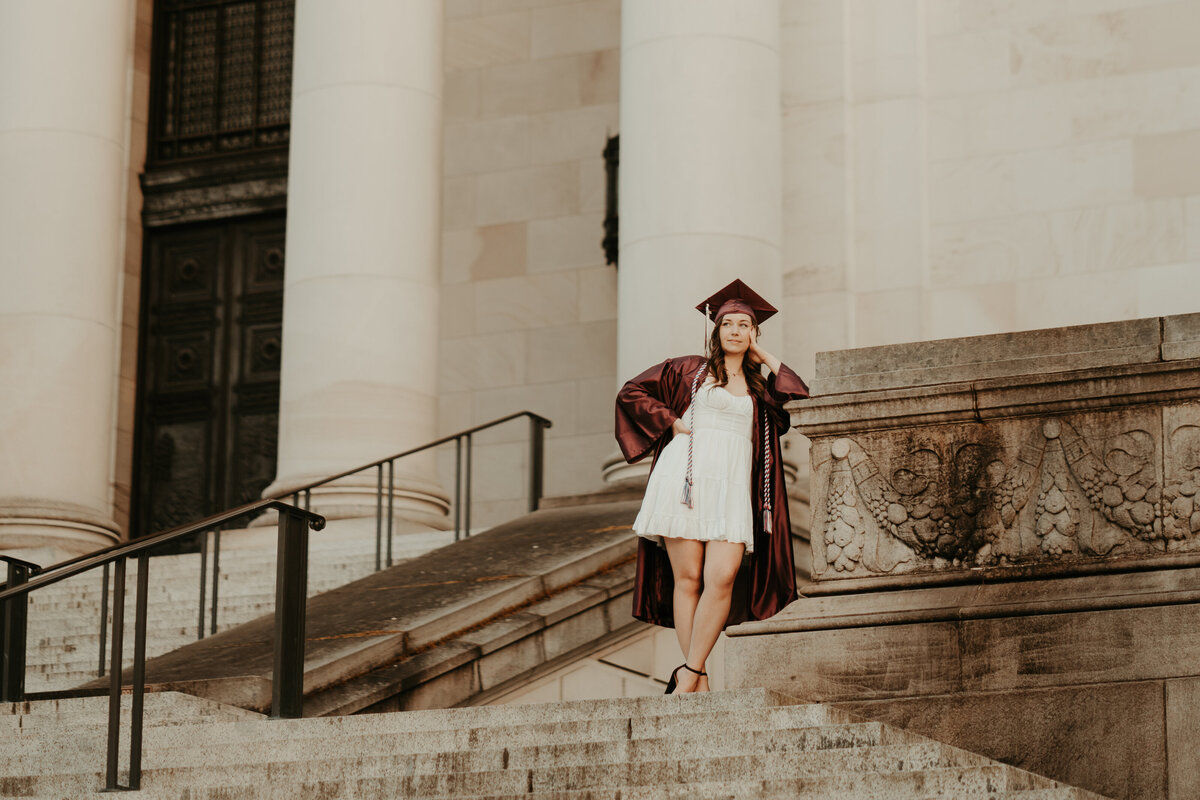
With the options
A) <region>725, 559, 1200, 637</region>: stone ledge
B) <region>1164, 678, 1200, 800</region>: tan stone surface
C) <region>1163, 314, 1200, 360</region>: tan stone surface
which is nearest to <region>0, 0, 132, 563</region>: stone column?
<region>725, 559, 1200, 637</region>: stone ledge

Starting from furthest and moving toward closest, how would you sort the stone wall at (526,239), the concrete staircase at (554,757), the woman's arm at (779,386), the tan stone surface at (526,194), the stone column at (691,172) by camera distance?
1. the tan stone surface at (526,194)
2. the stone wall at (526,239)
3. the stone column at (691,172)
4. the woman's arm at (779,386)
5. the concrete staircase at (554,757)

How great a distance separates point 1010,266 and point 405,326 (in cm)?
570

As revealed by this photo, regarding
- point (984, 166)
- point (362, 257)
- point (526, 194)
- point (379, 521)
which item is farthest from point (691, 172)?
point (526, 194)

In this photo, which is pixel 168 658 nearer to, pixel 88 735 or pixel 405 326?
pixel 88 735

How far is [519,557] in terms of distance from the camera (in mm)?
14070

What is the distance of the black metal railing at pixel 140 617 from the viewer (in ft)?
30.3

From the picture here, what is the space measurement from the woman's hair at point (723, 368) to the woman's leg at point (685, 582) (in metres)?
0.90

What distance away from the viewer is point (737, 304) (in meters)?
10.8

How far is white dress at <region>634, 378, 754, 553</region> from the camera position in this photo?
10383mm

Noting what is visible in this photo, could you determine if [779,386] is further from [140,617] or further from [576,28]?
[576,28]

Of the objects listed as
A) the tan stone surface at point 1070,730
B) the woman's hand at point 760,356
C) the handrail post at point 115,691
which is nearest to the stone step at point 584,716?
the tan stone surface at point 1070,730

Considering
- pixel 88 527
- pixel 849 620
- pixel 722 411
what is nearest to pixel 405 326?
pixel 88 527

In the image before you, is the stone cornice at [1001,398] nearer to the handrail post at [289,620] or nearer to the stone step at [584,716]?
the stone step at [584,716]

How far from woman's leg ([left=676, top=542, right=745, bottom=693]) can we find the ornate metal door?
13344 millimetres
